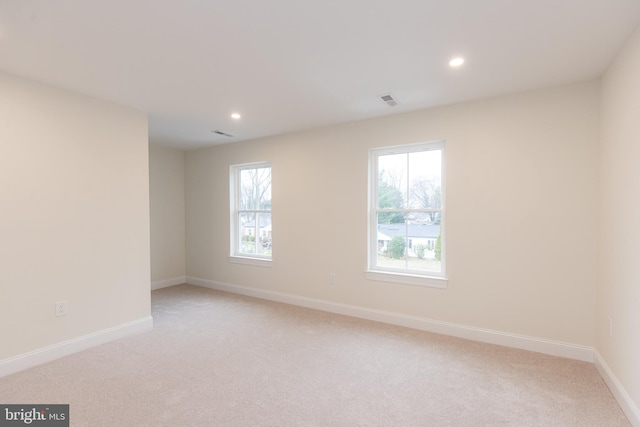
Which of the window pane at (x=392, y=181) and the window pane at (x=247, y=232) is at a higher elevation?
the window pane at (x=392, y=181)

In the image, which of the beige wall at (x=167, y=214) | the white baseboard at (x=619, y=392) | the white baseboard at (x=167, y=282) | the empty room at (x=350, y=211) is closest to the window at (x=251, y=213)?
the empty room at (x=350, y=211)

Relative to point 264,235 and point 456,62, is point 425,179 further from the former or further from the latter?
point 264,235

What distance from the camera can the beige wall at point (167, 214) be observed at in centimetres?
548

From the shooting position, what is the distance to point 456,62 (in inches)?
97.5

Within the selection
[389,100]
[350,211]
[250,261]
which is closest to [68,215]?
[250,261]

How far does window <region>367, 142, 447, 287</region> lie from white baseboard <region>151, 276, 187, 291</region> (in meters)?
3.66

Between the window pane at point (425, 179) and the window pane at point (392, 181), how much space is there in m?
0.09

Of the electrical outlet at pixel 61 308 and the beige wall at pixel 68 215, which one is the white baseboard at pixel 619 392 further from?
the electrical outlet at pixel 61 308

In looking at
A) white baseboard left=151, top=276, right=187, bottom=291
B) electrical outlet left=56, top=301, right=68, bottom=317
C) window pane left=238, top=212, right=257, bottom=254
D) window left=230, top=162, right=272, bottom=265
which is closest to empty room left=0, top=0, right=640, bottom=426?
electrical outlet left=56, top=301, right=68, bottom=317

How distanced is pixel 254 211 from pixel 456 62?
3582 mm

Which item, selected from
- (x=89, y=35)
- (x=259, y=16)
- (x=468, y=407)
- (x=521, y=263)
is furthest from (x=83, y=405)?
(x=521, y=263)

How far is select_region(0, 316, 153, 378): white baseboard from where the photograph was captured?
263 centimetres

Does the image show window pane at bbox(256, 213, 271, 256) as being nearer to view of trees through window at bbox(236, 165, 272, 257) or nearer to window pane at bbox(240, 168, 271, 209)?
view of trees through window at bbox(236, 165, 272, 257)

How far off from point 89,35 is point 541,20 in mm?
2781
